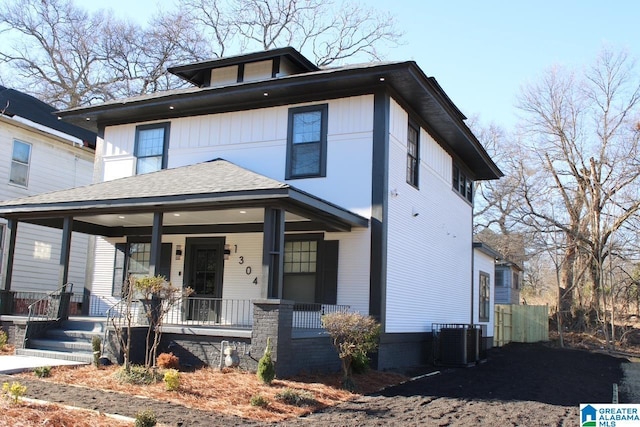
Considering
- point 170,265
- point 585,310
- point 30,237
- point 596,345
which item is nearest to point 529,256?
point 585,310

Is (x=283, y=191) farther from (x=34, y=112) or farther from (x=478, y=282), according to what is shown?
(x=34, y=112)

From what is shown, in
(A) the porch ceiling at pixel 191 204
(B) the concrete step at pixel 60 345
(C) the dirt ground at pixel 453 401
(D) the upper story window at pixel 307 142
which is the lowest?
(C) the dirt ground at pixel 453 401

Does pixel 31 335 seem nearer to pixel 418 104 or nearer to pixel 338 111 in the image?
pixel 338 111

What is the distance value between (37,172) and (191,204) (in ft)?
32.6

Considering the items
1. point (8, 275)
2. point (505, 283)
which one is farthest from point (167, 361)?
point (505, 283)

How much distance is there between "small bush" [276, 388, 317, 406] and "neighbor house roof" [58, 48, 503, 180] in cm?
677

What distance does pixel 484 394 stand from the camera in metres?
10.5

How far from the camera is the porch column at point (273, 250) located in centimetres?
1070

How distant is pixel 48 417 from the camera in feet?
→ 21.0

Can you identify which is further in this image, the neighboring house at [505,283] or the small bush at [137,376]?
the neighboring house at [505,283]

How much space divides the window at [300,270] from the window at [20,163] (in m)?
9.57

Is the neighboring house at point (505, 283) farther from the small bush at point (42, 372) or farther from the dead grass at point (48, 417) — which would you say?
the dead grass at point (48, 417)

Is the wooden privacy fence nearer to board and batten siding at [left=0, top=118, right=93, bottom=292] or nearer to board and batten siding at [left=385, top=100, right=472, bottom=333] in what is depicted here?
board and batten siding at [left=385, top=100, right=472, bottom=333]

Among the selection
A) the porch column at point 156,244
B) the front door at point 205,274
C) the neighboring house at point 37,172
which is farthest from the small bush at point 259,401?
the neighboring house at point 37,172
